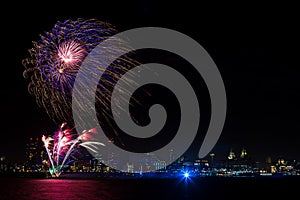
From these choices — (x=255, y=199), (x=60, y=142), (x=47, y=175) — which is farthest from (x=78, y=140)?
(x=47, y=175)

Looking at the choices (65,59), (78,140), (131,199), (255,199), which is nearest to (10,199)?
(131,199)

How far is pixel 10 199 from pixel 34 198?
3.22m

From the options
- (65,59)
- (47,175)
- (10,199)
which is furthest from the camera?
(47,175)

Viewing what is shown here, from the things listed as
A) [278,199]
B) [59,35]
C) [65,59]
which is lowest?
[278,199]

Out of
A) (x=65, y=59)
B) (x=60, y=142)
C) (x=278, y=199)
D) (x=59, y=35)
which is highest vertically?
(x=59, y=35)

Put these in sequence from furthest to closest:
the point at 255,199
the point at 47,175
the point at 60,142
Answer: the point at 47,175 < the point at 60,142 < the point at 255,199

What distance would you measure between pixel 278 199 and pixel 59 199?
29460mm

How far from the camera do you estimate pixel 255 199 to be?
5212 cm

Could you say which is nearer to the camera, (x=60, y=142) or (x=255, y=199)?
(x=255, y=199)

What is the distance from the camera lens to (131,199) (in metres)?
46.2

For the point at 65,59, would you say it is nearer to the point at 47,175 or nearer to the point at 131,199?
the point at 131,199

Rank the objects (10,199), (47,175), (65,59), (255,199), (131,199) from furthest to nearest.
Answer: (47,175), (255,199), (131,199), (10,199), (65,59)

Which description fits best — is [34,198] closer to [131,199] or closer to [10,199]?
[10,199]

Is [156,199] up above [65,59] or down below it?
below
